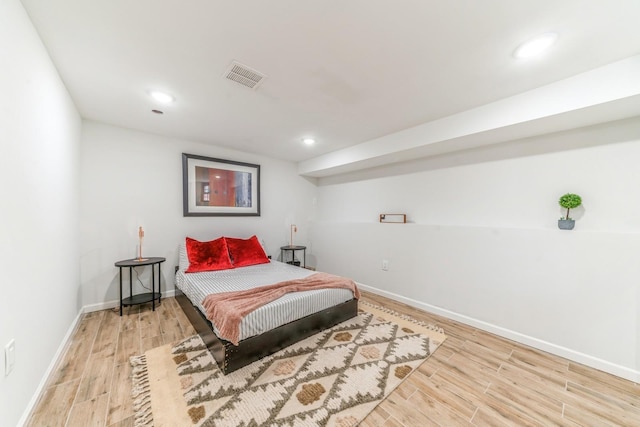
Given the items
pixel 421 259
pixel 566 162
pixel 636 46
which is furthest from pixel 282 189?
pixel 636 46

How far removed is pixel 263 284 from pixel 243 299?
1.54ft

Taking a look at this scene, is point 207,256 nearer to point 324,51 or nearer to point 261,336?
point 261,336

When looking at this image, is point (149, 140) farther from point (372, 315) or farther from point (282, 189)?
point (372, 315)

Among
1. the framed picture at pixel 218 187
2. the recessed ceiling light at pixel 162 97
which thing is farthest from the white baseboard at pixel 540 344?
the recessed ceiling light at pixel 162 97

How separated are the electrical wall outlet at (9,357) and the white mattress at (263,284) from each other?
1.05 m

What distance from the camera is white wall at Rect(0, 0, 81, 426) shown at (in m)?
1.18

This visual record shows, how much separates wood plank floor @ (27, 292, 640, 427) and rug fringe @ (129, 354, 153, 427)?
0.13 ft

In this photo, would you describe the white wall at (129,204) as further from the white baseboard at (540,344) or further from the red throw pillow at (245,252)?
the white baseboard at (540,344)

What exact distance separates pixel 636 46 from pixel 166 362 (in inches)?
160

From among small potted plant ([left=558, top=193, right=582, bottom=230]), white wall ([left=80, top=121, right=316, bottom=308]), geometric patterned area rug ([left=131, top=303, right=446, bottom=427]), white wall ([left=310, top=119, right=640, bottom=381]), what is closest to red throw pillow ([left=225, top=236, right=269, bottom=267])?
white wall ([left=80, top=121, right=316, bottom=308])

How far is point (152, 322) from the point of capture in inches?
102

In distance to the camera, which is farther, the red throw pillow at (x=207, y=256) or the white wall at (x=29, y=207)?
the red throw pillow at (x=207, y=256)

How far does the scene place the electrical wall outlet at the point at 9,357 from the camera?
3.79ft

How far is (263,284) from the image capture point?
8.46 ft
